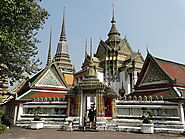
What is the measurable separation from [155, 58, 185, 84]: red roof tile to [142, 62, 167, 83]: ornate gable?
0.63 metres

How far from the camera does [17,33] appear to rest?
1196cm

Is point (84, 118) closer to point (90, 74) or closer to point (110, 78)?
point (90, 74)

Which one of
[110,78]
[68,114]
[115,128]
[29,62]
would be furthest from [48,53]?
[115,128]

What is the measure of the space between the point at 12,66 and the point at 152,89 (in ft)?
37.0

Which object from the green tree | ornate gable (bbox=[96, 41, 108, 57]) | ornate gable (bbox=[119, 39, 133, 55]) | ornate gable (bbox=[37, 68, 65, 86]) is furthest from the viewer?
ornate gable (bbox=[96, 41, 108, 57])

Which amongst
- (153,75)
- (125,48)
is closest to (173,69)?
(153,75)

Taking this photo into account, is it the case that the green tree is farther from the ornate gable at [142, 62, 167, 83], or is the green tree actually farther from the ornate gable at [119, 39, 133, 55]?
the ornate gable at [119, 39, 133, 55]

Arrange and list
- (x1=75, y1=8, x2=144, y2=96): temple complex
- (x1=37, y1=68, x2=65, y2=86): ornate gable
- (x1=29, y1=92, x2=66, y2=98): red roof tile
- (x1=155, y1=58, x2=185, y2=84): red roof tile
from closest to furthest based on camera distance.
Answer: (x1=155, y1=58, x2=185, y2=84): red roof tile < (x1=29, y1=92, x2=66, y2=98): red roof tile < (x1=37, y1=68, x2=65, y2=86): ornate gable < (x1=75, y1=8, x2=144, y2=96): temple complex

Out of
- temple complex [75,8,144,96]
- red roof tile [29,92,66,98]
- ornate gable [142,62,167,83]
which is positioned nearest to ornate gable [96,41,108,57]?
temple complex [75,8,144,96]

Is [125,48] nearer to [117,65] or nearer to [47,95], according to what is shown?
[117,65]

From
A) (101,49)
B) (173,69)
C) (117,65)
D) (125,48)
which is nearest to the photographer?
(173,69)

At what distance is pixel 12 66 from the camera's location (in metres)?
13.5

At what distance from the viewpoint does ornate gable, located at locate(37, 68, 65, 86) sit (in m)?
18.1

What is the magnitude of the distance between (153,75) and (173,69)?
87.7 inches
